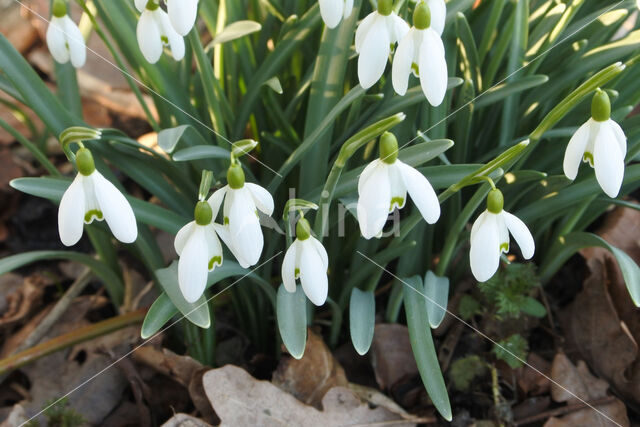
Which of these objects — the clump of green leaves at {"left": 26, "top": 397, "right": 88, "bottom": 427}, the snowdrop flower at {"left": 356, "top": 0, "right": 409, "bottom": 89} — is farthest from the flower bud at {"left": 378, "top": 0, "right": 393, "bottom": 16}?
the clump of green leaves at {"left": 26, "top": 397, "right": 88, "bottom": 427}

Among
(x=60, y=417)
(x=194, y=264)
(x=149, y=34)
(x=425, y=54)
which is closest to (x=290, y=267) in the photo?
(x=194, y=264)

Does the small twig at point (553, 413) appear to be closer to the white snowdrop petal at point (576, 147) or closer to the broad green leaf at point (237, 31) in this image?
the white snowdrop petal at point (576, 147)

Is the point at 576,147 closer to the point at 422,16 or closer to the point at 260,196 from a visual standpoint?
the point at 422,16

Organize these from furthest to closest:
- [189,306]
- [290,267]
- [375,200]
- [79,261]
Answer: [79,261] < [189,306] < [290,267] < [375,200]

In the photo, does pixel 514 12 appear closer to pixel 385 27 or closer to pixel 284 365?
pixel 385 27

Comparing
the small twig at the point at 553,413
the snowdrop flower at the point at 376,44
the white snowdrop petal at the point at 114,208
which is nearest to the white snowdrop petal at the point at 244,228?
the white snowdrop petal at the point at 114,208

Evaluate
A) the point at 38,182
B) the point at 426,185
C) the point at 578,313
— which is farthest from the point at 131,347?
the point at 578,313

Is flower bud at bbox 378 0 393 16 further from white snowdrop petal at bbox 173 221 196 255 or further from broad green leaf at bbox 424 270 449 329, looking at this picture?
broad green leaf at bbox 424 270 449 329
